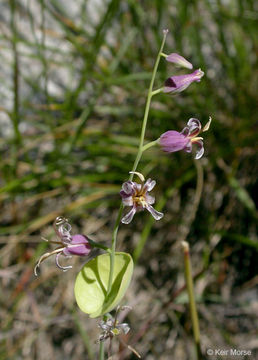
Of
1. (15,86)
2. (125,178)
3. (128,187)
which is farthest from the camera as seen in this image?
(125,178)

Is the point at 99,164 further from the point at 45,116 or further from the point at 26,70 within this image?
the point at 26,70

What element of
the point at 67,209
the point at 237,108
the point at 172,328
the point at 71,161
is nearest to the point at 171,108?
the point at 237,108

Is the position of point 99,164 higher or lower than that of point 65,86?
lower

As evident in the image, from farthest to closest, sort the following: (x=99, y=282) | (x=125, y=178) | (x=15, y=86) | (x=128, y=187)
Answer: (x=125, y=178)
(x=15, y=86)
(x=99, y=282)
(x=128, y=187)

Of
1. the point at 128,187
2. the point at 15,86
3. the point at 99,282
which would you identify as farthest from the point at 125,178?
the point at 128,187

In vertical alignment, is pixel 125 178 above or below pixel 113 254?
below

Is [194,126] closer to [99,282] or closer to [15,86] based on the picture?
[99,282]
